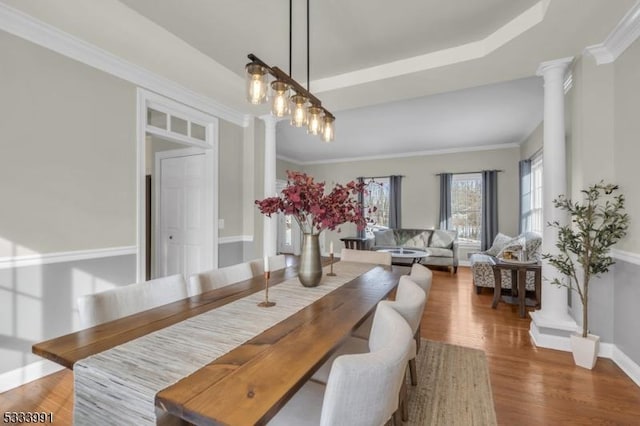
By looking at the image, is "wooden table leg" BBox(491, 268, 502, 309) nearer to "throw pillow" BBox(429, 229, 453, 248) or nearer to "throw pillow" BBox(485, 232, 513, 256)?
"throw pillow" BBox(485, 232, 513, 256)

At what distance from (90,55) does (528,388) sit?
4.29m

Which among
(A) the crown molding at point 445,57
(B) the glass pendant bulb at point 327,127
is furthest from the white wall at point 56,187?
(A) the crown molding at point 445,57

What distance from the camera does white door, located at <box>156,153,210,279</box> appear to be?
379 cm

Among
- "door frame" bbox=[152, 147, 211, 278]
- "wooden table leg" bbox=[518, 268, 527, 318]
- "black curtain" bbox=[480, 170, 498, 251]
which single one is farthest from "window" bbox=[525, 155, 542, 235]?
"door frame" bbox=[152, 147, 211, 278]

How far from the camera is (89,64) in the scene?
2.50 meters

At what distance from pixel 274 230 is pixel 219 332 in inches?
116

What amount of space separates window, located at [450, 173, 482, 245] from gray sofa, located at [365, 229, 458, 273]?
58 centimetres

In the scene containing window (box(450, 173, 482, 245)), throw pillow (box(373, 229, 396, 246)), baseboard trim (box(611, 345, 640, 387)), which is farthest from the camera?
throw pillow (box(373, 229, 396, 246))

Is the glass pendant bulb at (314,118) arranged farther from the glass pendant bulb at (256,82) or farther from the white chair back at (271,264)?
the white chair back at (271,264)

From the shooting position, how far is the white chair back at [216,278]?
1855 mm

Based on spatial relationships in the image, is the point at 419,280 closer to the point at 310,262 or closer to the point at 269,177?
the point at 310,262

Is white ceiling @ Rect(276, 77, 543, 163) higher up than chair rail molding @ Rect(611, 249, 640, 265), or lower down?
higher up

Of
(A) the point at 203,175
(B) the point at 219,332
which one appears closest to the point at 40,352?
(B) the point at 219,332

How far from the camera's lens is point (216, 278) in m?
2.00
